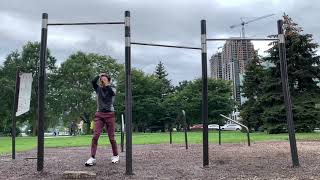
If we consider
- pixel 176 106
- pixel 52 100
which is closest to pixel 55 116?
pixel 52 100

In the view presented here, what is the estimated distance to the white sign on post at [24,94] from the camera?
10.4 metres

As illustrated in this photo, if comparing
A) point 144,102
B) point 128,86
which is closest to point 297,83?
point 144,102

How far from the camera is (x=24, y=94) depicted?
1045 cm

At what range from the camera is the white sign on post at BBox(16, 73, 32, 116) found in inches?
408

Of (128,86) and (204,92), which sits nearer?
(128,86)

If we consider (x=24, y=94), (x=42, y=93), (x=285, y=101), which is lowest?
(x=285, y=101)

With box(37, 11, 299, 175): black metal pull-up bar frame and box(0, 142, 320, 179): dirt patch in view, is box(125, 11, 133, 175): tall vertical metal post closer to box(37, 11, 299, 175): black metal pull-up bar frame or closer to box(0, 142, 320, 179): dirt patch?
box(37, 11, 299, 175): black metal pull-up bar frame

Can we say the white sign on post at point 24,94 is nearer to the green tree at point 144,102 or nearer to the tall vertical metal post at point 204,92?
the tall vertical metal post at point 204,92

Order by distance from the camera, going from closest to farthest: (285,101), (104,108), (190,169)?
1. (190,169)
2. (285,101)
3. (104,108)

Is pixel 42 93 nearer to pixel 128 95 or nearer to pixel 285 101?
pixel 128 95

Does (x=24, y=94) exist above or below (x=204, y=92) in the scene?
above

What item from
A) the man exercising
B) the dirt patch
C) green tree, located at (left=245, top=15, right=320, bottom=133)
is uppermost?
green tree, located at (left=245, top=15, right=320, bottom=133)

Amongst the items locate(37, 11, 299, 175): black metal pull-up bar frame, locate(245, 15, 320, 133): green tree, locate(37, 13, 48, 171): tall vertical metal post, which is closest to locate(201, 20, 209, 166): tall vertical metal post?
locate(37, 11, 299, 175): black metal pull-up bar frame

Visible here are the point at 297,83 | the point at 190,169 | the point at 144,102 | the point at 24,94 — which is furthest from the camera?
the point at 144,102
